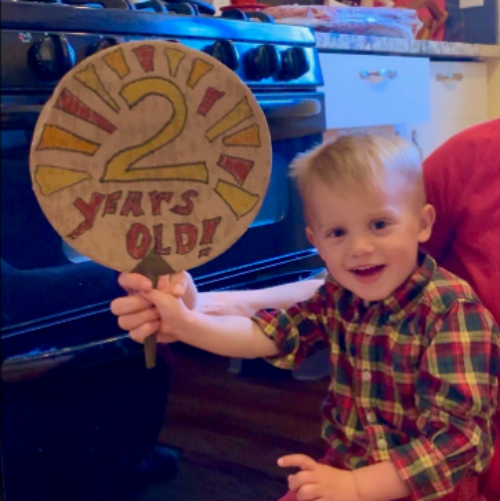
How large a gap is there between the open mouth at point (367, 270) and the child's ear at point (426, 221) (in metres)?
0.07

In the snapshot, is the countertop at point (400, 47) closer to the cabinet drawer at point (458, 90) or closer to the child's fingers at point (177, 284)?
the cabinet drawer at point (458, 90)

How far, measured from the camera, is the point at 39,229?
879 millimetres

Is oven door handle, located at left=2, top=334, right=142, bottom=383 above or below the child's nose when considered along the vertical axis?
below

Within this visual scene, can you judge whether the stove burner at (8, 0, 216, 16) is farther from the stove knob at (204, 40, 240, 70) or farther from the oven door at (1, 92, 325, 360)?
the oven door at (1, 92, 325, 360)

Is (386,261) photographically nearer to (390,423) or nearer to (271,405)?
(390,423)

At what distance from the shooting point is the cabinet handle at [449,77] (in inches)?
80.8

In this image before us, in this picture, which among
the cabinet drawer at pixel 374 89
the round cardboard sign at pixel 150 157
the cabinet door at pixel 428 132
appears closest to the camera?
the round cardboard sign at pixel 150 157

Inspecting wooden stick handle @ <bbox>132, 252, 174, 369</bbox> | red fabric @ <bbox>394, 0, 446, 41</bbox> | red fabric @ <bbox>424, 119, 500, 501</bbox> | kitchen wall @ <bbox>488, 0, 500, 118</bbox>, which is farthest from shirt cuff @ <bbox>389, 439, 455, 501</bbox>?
red fabric @ <bbox>394, 0, 446, 41</bbox>

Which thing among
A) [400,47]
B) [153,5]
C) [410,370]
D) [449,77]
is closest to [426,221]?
[410,370]

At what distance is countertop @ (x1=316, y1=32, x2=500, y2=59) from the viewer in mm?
1523

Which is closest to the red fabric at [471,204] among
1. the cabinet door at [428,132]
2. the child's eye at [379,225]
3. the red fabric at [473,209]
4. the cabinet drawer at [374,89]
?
the red fabric at [473,209]

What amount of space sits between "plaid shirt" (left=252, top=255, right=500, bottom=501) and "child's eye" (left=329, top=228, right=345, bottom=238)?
0.31 ft

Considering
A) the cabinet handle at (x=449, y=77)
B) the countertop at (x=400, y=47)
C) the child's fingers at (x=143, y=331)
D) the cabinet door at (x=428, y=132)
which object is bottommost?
the cabinet door at (x=428, y=132)

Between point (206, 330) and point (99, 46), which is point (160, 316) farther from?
point (99, 46)
